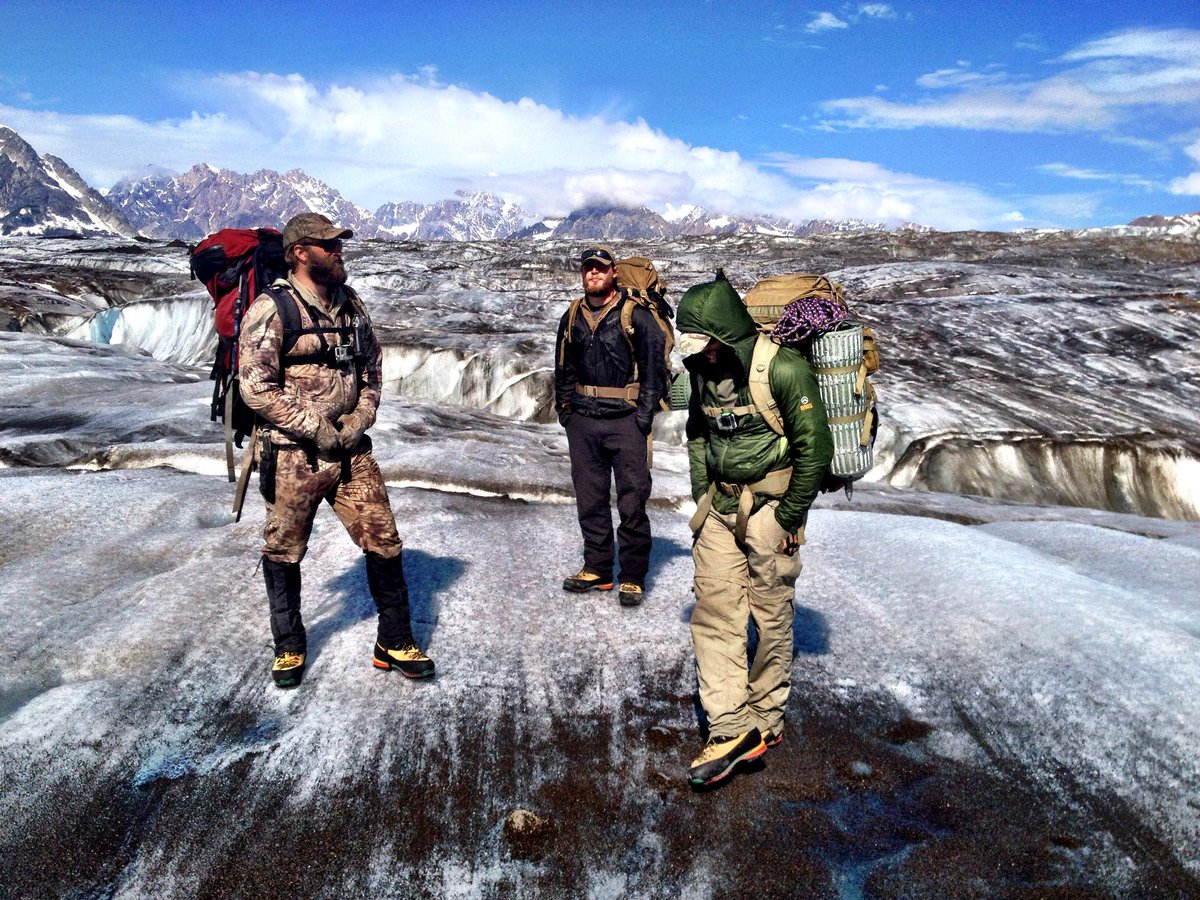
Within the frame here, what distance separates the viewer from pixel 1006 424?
1694cm

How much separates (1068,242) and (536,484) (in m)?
43.9

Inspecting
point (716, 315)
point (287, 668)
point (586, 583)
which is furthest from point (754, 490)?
point (287, 668)

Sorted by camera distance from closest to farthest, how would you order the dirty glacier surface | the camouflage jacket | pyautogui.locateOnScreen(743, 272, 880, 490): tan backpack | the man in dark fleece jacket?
1. the dirty glacier surface
2. pyautogui.locateOnScreen(743, 272, 880, 490): tan backpack
3. the camouflage jacket
4. the man in dark fleece jacket

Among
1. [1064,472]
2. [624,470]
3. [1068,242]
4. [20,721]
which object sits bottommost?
[1064,472]

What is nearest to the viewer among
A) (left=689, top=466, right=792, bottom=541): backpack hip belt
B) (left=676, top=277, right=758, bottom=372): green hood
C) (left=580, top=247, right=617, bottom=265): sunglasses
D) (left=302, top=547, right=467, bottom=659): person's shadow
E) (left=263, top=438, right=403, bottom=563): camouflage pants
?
(left=676, top=277, right=758, bottom=372): green hood

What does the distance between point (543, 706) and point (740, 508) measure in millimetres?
2161

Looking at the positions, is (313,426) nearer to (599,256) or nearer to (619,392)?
(619,392)

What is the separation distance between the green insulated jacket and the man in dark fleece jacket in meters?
2.13

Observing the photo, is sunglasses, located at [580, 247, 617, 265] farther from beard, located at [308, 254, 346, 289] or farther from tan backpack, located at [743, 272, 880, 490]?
tan backpack, located at [743, 272, 880, 490]

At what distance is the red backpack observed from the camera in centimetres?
575

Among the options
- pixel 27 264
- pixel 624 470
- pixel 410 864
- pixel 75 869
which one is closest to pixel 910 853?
pixel 410 864

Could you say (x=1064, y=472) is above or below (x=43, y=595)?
below

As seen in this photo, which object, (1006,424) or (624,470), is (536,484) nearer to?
(624,470)

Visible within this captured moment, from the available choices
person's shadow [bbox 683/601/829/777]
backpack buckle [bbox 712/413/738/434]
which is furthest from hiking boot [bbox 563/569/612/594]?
backpack buckle [bbox 712/413/738/434]
